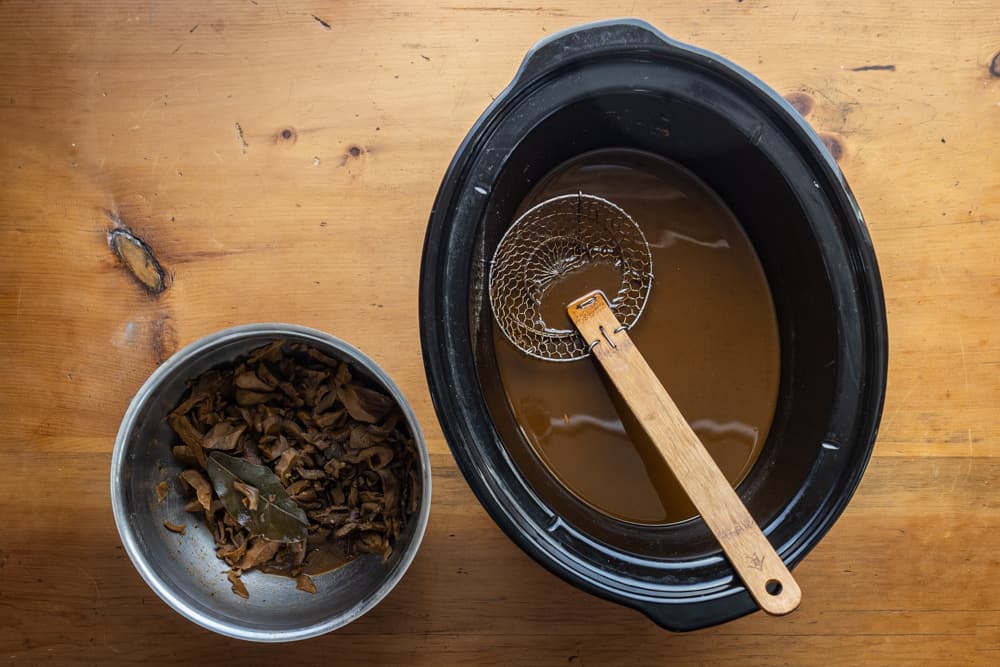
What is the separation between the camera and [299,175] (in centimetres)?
77

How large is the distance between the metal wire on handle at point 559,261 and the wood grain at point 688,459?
1.7 inches

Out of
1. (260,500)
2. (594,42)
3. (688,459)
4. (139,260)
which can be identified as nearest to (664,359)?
(688,459)

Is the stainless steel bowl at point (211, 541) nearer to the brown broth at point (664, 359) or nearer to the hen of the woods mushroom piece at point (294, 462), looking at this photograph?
the hen of the woods mushroom piece at point (294, 462)

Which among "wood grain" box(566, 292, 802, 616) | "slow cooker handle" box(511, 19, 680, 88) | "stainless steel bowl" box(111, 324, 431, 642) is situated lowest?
"stainless steel bowl" box(111, 324, 431, 642)

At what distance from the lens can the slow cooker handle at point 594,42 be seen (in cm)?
62

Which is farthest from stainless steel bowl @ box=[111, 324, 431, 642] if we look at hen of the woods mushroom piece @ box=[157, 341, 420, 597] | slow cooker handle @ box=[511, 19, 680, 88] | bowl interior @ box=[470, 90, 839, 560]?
slow cooker handle @ box=[511, 19, 680, 88]

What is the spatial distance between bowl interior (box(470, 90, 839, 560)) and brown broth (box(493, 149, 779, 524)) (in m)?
0.01

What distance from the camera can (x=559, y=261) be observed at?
754mm

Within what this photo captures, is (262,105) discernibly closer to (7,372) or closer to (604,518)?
(7,372)

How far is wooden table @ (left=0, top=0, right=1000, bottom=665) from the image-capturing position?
77 cm

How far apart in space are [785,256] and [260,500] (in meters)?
0.58

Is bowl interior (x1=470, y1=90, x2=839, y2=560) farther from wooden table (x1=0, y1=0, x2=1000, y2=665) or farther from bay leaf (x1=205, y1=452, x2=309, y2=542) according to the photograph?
bay leaf (x1=205, y1=452, x2=309, y2=542)

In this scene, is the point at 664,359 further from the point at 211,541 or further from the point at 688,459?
the point at 211,541

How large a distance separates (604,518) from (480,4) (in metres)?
0.57
